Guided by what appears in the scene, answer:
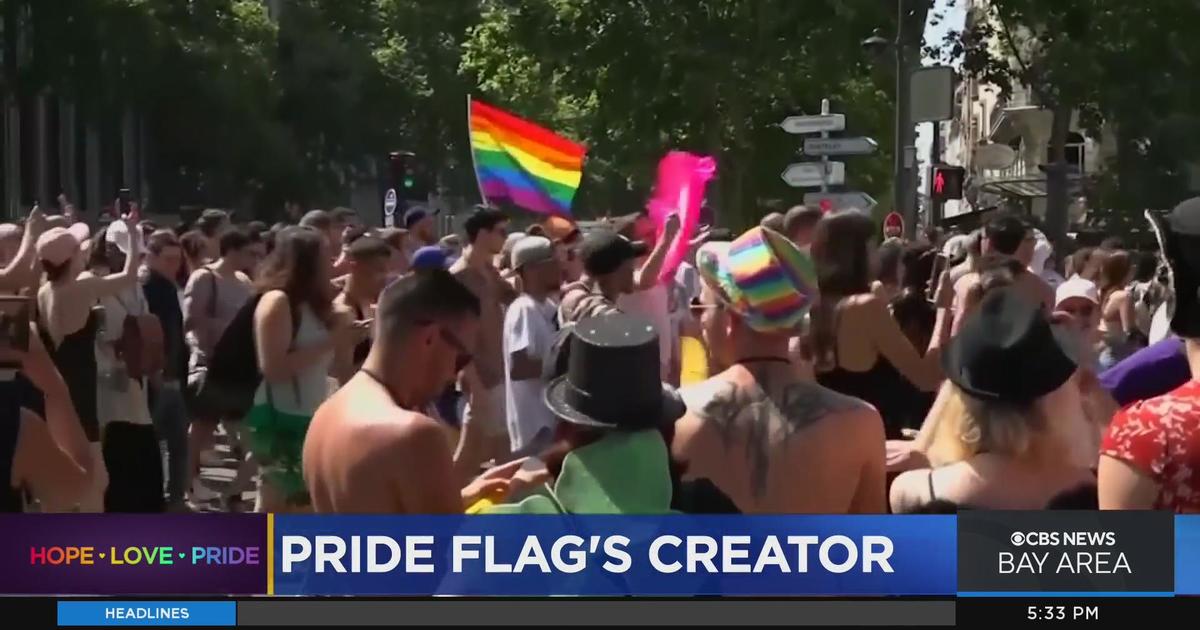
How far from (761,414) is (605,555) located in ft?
1.94

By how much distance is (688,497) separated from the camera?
3672 mm

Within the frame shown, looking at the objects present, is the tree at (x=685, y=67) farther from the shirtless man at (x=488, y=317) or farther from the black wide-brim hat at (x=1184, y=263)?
the black wide-brim hat at (x=1184, y=263)

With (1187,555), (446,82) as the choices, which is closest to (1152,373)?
(1187,555)

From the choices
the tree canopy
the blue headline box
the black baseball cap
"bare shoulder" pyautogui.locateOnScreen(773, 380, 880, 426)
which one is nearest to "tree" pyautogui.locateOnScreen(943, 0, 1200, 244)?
the tree canopy

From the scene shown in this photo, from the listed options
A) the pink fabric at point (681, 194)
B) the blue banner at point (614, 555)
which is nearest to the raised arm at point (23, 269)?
the pink fabric at point (681, 194)

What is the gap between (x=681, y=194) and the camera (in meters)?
7.50

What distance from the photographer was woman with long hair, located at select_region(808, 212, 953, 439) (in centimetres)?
607

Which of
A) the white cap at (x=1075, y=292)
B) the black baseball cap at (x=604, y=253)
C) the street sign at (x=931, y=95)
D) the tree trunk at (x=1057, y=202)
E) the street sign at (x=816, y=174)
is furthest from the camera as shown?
the street sign at (x=931, y=95)

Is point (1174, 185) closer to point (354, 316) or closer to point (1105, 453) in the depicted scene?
point (354, 316)

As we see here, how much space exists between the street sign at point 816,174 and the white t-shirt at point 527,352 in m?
8.10

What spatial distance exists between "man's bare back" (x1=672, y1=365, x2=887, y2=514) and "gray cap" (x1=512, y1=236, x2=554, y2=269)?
3.65 m

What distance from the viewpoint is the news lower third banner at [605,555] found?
12.3 feet

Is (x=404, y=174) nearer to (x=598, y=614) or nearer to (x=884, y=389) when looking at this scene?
(x=884, y=389)

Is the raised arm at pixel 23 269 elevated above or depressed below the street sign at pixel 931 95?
below
